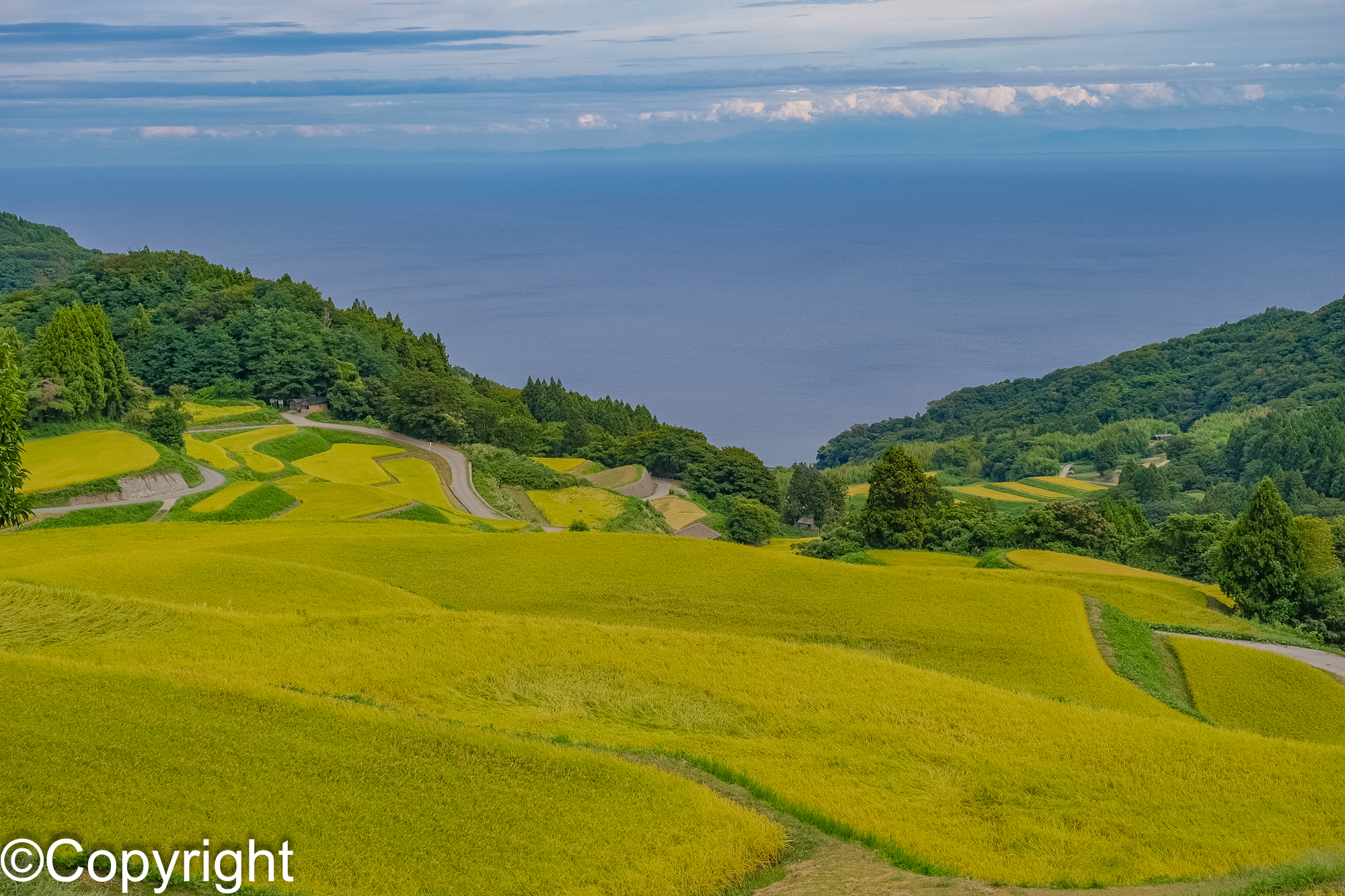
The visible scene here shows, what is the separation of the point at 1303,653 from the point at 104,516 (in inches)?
1746

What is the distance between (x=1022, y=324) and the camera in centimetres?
19200

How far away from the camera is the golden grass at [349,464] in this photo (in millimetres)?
63875

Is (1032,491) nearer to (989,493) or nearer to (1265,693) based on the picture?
(989,493)

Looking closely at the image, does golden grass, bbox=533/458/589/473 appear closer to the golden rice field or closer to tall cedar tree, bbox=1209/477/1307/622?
the golden rice field

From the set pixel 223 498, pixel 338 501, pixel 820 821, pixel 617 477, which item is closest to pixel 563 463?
pixel 617 477

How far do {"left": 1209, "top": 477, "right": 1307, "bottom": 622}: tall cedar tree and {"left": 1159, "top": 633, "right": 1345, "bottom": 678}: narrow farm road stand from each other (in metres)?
4.09

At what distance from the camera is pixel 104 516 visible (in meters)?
45.5

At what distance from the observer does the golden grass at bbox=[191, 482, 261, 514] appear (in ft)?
153

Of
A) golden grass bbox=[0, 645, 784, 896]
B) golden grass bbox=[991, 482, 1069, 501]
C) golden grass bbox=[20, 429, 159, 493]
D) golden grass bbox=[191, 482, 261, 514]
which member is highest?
golden grass bbox=[20, 429, 159, 493]

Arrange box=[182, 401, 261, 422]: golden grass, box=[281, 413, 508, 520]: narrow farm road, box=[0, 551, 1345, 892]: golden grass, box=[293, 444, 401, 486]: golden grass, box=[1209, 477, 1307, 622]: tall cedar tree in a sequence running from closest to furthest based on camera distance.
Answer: box=[0, 551, 1345, 892]: golden grass
box=[1209, 477, 1307, 622]: tall cedar tree
box=[281, 413, 508, 520]: narrow farm road
box=[293, 444, 401, 486]: golden grass
box=[182, 401, 261, 422]: golden grass

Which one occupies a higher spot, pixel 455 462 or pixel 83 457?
pixel 83 457

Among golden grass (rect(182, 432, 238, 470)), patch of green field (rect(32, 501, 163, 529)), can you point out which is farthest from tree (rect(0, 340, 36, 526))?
golden grass (rect(182, 432, 238, 470))

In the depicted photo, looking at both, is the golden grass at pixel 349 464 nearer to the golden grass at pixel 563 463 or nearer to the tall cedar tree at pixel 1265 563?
the golden grass at pixel 563 463

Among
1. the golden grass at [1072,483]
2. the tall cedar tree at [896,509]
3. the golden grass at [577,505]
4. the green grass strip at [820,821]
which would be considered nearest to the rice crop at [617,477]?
the golden grass at [577,505]
